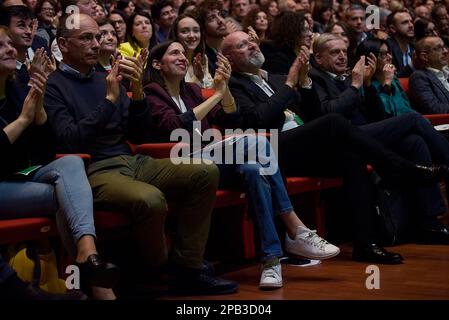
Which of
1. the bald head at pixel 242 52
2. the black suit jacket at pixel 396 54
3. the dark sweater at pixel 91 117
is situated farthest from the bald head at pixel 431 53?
the dark sweater at pixel 91 117

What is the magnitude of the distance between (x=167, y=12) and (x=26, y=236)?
1717 mm

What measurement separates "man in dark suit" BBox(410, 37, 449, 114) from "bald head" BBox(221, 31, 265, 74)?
608 millimetres

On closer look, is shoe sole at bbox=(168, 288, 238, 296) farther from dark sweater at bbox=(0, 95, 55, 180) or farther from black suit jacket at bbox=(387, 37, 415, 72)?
black suit jacket at bbox=(387, 37, 415, 72)

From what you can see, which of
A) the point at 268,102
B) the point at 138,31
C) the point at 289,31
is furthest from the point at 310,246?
the point at 138,31

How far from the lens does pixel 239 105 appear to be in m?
1.78

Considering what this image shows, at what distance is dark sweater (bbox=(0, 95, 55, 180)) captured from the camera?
4.17ft

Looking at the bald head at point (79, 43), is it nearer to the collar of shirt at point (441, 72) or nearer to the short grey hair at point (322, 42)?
the short grey hair at point (322, 42)

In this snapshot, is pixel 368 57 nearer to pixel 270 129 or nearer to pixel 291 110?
pixel 291 110

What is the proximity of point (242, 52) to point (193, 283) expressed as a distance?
0.65m

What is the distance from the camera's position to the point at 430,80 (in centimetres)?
226

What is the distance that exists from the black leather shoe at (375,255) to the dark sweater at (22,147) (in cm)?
68

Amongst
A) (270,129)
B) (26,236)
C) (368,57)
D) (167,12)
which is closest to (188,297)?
(26,236)

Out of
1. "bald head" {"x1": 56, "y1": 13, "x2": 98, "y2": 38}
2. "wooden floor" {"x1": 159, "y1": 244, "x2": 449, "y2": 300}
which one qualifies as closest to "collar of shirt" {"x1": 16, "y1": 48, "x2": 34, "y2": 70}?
"bald head" {"x1": 56, "y1": 13, "x2": 98, "y2": 38}

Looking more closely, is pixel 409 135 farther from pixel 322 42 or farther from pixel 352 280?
pixel 352 280
